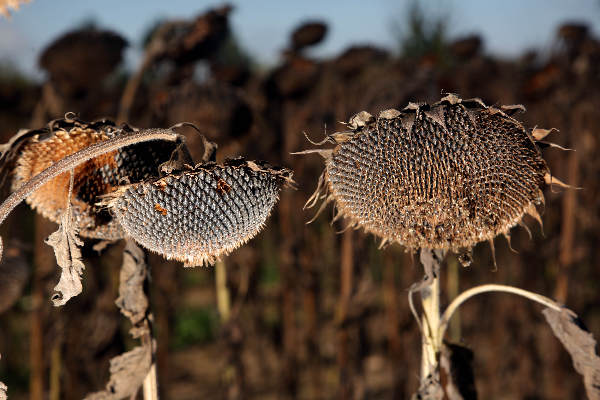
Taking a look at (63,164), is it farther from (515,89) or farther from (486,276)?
(486,276)

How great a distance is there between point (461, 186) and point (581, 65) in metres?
3.73

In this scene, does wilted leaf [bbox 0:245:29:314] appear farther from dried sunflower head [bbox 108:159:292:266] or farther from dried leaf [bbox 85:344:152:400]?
dried sunflower head [bbox 108:159:292:266]

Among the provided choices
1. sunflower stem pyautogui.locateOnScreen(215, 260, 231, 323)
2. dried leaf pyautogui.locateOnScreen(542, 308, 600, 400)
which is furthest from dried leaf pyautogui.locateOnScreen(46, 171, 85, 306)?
sunflower stem pyautogui.locateOnScreen(215, 260, 231, 323)

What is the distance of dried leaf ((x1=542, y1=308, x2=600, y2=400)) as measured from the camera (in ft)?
5.31

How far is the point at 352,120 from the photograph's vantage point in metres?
1.45

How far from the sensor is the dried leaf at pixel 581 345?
5.31 ft

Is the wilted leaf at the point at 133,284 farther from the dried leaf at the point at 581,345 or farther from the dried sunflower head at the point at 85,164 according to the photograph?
the dried leaf at the point at 581,345

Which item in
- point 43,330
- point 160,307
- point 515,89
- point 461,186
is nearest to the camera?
point 461,186

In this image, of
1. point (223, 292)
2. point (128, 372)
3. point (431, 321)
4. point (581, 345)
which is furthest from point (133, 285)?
point (223, 292)

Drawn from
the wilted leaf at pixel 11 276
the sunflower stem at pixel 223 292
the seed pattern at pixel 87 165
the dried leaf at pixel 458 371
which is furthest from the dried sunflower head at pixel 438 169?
the sunflower stem at pixel 223 292

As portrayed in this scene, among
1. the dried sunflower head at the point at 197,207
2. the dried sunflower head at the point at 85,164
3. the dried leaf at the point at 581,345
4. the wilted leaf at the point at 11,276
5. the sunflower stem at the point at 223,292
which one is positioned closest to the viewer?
the dried sunflower head at the point at 197,207

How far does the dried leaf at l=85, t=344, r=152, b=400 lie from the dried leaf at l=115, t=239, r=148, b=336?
0.35ft

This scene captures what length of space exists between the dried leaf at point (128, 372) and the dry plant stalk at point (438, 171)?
2.61 ft

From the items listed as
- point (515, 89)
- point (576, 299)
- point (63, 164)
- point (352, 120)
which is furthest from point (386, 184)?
point (515, 89)
